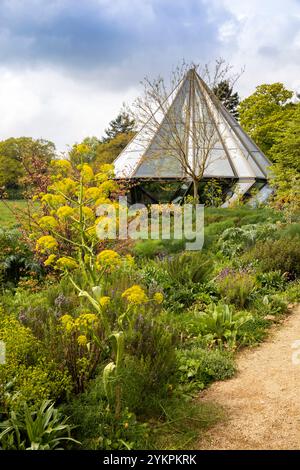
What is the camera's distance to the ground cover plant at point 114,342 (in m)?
2.93

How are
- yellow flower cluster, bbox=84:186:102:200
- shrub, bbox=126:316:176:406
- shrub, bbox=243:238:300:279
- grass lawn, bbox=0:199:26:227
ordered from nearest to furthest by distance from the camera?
1. yellow flower cluster, bbox=84:186:102:200
2. shrub, bbox=126:316:176:406
3. shrub, bbox=243:238:300:279
4. grass lawn, bbox=0:199:26:227

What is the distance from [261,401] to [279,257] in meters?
4.05

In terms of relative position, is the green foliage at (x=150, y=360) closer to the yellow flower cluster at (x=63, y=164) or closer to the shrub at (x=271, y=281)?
the yellow flower cluster at (x=63, y=164)

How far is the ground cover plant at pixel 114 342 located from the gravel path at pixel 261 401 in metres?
0.13

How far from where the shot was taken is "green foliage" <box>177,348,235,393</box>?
3.99m

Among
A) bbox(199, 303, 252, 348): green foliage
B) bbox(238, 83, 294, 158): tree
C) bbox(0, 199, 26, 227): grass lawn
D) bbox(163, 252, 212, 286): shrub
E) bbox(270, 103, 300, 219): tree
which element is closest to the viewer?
bbox(199, 303, 252, 348): green foliage

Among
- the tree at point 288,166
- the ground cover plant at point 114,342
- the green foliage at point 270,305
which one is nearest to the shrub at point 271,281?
the ground cover plant at point 114,342

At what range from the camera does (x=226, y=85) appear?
61.3 ft

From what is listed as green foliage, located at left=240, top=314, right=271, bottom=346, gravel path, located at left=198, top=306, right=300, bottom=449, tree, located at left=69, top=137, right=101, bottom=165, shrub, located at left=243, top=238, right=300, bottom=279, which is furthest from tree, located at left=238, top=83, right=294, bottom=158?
gravel path, located at left=198, top=306, right=300, bottom=449

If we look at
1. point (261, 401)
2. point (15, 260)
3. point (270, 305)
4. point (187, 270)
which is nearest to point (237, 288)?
point (270, 305)

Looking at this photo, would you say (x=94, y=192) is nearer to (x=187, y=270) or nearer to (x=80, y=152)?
(x=80, y=152)

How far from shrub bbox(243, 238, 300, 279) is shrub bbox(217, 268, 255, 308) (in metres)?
0.86

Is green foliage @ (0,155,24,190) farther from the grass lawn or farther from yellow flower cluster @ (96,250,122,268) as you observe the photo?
yellow flower cluster @ (96,250,122,268)
